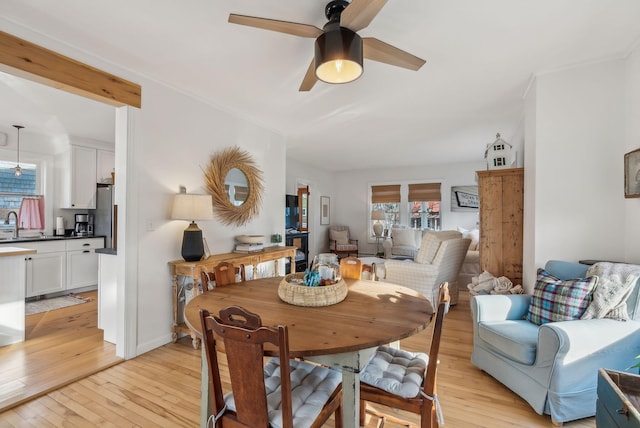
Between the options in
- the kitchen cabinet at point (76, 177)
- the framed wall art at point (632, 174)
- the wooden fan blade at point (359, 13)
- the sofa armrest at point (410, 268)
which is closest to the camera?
the wooden fan blade at point (359, 13)

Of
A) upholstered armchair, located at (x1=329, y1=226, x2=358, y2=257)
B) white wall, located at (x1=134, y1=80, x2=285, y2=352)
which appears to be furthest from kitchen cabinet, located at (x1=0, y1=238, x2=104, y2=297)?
upholstered armchair, located at (x1=329, y1=226, x2=358, y2=257)

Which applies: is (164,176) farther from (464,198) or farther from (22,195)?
(464,198)

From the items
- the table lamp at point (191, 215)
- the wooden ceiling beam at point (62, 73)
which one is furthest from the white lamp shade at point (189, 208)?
the wooden ceiling beam at point (62, 73)

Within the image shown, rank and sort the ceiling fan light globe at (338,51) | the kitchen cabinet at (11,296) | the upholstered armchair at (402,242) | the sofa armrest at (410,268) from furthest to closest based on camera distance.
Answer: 1. the upholstered armchair at (402,242)
2. the sofa armrest at (410,268)
3. the kitchen cabinet at (11,296)
4. the ceiling fan light globe at (338,51)

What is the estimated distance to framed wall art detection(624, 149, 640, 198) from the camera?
2188mm

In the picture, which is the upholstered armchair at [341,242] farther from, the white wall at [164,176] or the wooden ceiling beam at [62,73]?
the wooden ceiling beam at [62,73]

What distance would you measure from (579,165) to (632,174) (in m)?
0.34

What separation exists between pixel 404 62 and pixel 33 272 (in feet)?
17.2

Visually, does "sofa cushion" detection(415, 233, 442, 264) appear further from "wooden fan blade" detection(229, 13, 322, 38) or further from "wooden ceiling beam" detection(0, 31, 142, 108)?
"wooden ceiling beam" detection(0, 31, 142, 108)

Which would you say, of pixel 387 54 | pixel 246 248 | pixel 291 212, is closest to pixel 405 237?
pixel 291 212

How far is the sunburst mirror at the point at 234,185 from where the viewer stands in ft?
10.9

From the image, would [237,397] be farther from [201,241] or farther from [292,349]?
[201,241]

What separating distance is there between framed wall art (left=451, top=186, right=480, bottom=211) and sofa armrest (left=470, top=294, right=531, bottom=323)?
520 cm

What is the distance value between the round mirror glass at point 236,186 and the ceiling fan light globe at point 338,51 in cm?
206
